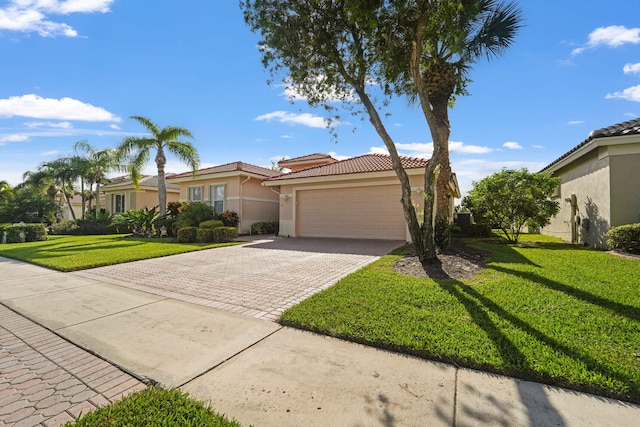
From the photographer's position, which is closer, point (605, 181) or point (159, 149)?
Answer: point (605, 181)

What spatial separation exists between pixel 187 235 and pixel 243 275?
28.1ft

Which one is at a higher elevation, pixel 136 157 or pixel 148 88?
pixel 148 88

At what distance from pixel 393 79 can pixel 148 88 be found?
10.0 meters

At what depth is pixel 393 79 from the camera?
8227 mm

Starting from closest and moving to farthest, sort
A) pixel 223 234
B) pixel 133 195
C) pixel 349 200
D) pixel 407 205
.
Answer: pixel 407 205 → pixel 223 234 → pixel 349 200 → pixel 133 195

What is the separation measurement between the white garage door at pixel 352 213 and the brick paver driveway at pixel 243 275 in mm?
3413

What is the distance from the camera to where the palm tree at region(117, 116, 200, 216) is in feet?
57.7

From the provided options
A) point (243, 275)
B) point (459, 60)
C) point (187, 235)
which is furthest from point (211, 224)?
point (459, 60)

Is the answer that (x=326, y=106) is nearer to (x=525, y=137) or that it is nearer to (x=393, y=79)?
(x=393, y=79)

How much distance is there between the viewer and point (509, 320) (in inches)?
145

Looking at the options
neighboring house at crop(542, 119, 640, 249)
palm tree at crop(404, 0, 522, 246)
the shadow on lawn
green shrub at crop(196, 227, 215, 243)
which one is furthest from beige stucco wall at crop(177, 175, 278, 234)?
neighboring house at crop(542, 119, 640, 249)

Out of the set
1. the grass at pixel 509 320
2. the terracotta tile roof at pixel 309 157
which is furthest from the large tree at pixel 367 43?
the terracotta tile roof at pixel 309 157

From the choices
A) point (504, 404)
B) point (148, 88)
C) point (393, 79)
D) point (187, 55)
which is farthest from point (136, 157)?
point (504, 404)

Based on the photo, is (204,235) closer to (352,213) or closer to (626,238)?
(352,213)
